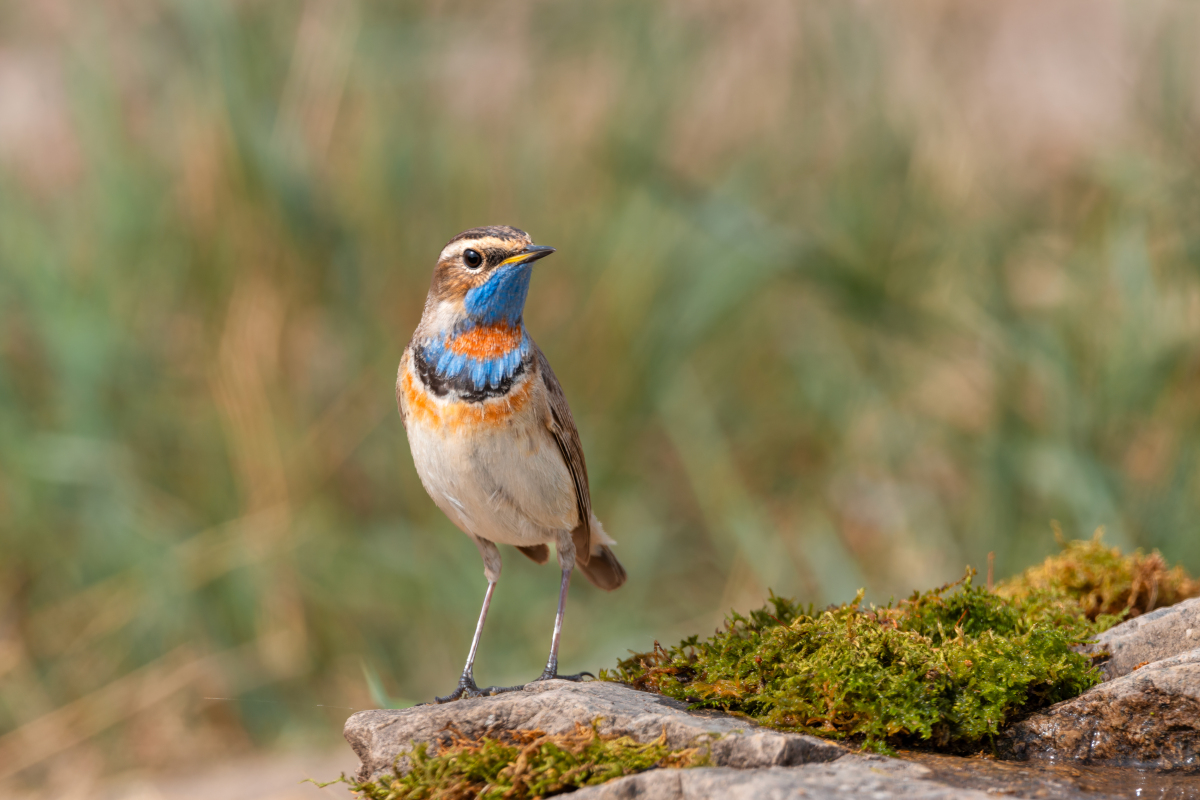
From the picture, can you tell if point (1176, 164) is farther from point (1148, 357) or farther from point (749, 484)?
point (749, 484)

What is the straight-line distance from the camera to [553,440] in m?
3.97

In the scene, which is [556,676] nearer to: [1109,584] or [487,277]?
[487,277]

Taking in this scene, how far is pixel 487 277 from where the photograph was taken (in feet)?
12.3

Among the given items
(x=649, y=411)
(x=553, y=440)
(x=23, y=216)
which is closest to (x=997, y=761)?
(x=553, y=440)

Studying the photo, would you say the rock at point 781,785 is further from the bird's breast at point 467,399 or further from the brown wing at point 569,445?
the brown wing at point 569,445

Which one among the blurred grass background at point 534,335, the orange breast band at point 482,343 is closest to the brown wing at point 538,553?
the orange breast band at point 482,343

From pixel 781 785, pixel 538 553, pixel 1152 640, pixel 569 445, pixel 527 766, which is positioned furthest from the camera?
pixel 538 553

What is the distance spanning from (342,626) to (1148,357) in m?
4.85

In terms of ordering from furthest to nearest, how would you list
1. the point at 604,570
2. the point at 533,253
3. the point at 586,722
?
the point at 604,570, the point at 533,253, the point at 586,722

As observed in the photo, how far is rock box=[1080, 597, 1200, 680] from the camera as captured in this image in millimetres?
3348

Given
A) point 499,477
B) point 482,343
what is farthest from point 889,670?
point 482,343

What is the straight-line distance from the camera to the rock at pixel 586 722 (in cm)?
268

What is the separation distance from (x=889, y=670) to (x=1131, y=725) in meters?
0.60

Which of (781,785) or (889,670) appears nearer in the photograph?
(781,785)
